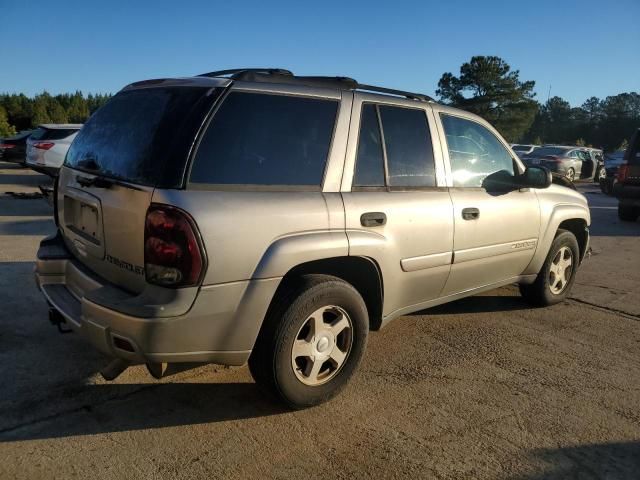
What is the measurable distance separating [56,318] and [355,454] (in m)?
1.91

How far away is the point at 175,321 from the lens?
2562 mm

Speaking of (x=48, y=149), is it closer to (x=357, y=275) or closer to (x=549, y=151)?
(x=357, y=275)

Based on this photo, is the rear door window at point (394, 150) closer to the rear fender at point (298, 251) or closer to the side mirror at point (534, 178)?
the rear fender at point (298, 251)

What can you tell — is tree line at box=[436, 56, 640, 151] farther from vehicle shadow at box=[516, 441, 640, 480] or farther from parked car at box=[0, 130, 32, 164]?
vehicle shadow at box=[516, 441, 640, 480]

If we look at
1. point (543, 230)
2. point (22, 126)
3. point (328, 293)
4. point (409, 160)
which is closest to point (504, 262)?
point (543, 230)

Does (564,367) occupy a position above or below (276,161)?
below

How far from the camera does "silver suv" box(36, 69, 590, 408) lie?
260 centimetres

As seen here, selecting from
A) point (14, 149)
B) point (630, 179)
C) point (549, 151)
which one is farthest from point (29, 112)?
point (630, 179)

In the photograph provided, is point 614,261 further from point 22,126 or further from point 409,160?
point 22,126

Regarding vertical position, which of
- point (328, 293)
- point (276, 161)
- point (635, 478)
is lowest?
point (635, 478)

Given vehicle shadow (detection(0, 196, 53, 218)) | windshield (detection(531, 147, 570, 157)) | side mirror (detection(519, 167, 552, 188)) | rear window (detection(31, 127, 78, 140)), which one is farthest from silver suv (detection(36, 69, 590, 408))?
windshield (detection(531, 147, 570, 157))

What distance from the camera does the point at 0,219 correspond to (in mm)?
8945

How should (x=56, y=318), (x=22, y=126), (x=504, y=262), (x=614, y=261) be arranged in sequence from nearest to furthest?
1. (x=56, y=318)
2. (x=504, y=262)
3. (x=614, y=261)
4. (x=22, y=126)

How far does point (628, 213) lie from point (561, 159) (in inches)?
406
